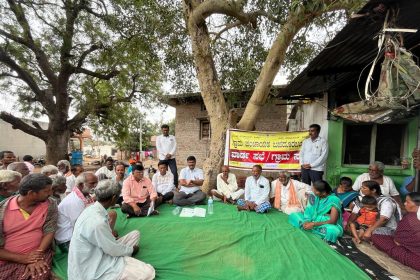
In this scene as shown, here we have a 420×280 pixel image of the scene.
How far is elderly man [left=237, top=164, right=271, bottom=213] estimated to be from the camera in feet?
17.6

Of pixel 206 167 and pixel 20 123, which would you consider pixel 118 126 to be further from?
pixel 206 167

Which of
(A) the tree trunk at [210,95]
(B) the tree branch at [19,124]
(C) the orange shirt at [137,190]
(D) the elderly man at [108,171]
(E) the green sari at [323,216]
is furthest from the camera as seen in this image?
(B) the tree branch at [19,124]

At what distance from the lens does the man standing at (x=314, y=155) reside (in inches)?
218

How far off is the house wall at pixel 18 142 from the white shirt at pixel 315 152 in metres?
24.3

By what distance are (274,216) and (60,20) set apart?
36.4 ft

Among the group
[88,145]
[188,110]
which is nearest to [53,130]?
[188,110]

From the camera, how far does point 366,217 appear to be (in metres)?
3.88

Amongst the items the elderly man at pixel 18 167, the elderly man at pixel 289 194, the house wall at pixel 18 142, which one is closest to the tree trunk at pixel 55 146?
the elderly man at pixel 18 167

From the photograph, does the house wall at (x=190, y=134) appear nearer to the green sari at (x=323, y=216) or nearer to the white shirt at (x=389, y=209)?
the green sari at (x=323, y=216)

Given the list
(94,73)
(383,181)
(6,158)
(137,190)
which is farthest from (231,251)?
(94,73)

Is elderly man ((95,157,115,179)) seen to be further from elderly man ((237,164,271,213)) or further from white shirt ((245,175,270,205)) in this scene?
white shirt ((245,175,270,205))

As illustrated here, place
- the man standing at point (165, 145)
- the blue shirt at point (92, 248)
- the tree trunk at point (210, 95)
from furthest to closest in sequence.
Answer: the man standing at point (165, 145) < the tree trunk at point (210, 95) < the blue shirt at point (92, 248)

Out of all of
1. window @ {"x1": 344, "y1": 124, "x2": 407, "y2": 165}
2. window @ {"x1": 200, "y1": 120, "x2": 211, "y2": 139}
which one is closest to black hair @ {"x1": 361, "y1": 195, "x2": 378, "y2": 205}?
window @ {"x1": 344, "y1": 124, "x2": 407, "y2": 165}

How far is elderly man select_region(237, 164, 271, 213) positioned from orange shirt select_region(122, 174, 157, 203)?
2046mm
